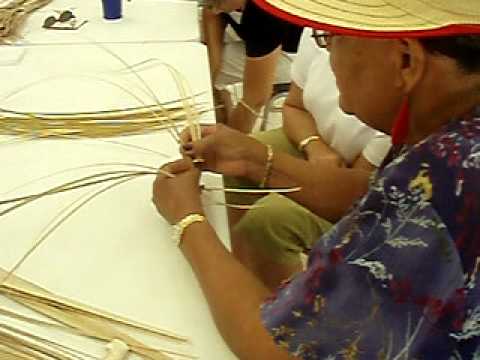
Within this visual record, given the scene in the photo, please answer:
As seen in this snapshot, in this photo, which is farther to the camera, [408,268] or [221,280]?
[221,280]

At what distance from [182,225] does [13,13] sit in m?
1.06

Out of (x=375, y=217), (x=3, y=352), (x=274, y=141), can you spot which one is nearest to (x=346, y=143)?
(x=274, y=141)

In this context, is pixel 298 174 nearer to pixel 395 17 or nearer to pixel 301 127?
pixel 301 127

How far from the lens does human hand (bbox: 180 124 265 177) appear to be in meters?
1.35

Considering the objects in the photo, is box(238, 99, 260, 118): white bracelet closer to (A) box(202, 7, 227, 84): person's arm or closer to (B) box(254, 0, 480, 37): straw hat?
(A) box(202, 7, 227, 84): person's arm

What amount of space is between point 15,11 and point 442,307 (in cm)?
151

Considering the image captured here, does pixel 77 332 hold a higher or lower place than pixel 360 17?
lower

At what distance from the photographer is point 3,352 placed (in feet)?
3.26

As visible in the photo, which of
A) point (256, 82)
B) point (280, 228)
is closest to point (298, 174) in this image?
point (280, 228)

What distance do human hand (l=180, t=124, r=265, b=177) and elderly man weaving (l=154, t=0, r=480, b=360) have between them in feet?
1.43

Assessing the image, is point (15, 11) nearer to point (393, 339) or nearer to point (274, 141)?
point (274, 141)

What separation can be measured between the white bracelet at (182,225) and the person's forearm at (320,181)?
284 millimetres

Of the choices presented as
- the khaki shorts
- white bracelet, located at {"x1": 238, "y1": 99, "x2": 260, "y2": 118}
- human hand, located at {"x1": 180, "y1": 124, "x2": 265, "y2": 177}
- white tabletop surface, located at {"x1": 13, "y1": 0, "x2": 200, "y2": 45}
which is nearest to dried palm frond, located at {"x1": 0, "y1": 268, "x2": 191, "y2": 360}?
human hand, located at {"x1": 180, "y1": 124, "x2": 265, "y2": 177}

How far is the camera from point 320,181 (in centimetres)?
146
